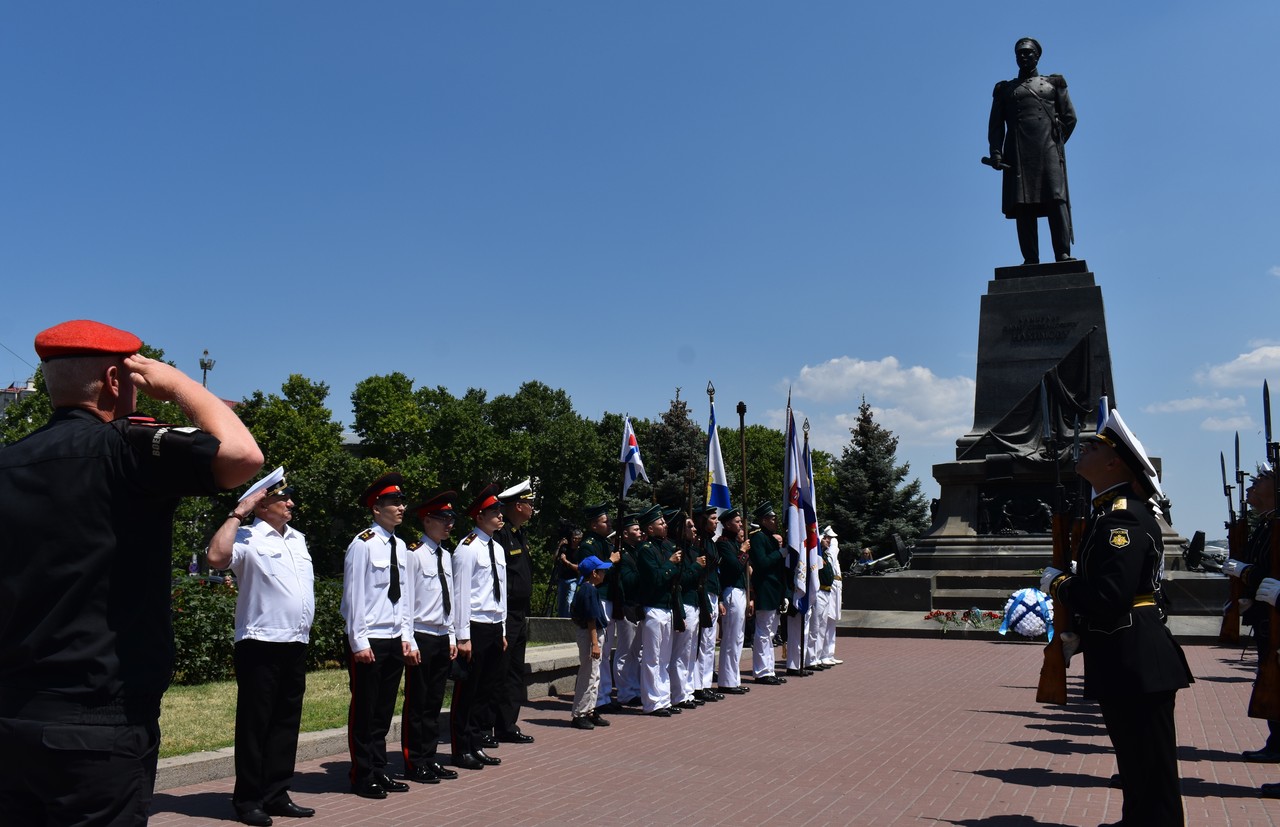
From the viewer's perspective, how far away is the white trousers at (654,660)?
11.8m

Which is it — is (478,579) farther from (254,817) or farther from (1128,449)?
(1128,449)

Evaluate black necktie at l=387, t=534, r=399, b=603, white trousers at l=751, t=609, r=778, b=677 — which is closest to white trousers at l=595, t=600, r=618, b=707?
white trousers at l=751, t=609, r=778, b=677

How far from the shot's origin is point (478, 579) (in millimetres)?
9336

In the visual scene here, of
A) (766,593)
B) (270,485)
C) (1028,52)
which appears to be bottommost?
(766,593)

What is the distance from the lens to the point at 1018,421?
23.9 m

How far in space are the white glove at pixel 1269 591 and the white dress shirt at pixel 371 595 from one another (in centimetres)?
574

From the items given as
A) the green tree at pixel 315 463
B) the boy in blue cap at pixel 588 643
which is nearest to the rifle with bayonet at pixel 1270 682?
the boy in blue cap at pixel 588 643

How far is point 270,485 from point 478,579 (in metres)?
2.95

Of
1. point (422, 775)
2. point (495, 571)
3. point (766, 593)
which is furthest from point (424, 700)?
point (766, 593)

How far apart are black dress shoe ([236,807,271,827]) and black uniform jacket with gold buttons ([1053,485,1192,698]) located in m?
4.62

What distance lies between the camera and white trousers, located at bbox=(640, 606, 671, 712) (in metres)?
11.8

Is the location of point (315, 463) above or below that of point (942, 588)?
above

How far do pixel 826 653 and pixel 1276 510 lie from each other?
9.53 meters

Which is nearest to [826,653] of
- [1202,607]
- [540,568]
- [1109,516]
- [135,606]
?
[1202,607]
